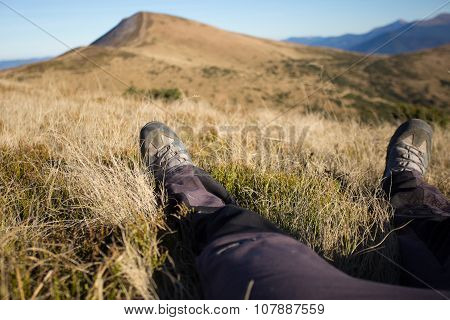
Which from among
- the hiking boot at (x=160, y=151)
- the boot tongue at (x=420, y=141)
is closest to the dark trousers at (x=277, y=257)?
the hiking boot at (x=160, y=151)

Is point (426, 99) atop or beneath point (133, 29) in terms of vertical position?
beneath

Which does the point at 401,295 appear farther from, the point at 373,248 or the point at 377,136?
the point at 377,136

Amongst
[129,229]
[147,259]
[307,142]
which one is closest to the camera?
[147,259]

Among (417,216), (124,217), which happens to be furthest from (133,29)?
(417,216)

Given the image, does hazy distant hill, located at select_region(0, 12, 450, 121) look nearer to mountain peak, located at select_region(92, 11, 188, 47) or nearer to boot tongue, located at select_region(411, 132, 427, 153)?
mountain peak, located at select_region(92, 11, 188, 47)

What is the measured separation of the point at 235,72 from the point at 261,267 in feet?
125

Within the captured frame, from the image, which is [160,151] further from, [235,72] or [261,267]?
[235,72]

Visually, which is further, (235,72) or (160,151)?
(235,72)

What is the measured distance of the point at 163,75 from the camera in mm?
33062

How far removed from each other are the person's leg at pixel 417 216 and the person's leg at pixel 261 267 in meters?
0.44

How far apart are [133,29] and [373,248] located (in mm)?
71730

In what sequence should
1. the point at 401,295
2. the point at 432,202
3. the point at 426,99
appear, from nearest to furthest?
the point at 401,295 < the point at 432,202 < the point at 426,99

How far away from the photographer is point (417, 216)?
186 centimetres
